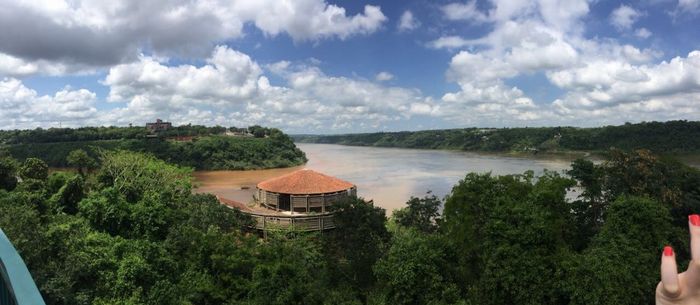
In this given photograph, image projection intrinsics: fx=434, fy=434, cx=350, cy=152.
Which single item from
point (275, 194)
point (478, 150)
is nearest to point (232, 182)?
point (275, 194)

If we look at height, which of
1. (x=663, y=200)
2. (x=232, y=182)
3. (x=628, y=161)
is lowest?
(x=232, y=182)

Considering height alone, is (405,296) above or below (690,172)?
below

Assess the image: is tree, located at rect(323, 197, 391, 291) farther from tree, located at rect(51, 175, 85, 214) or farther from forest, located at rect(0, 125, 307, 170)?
forest, located at rect(0, 125, 307, 170)

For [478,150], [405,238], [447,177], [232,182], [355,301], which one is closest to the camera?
[355,301]

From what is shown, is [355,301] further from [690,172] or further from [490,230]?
[690,172]

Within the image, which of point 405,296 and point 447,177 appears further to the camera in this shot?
point 447,177

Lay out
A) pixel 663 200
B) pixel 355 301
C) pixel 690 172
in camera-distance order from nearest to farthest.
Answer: pixel 355 301 < pixel 663 200 < pixel 690 172

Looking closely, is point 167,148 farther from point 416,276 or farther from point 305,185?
point 416,276
